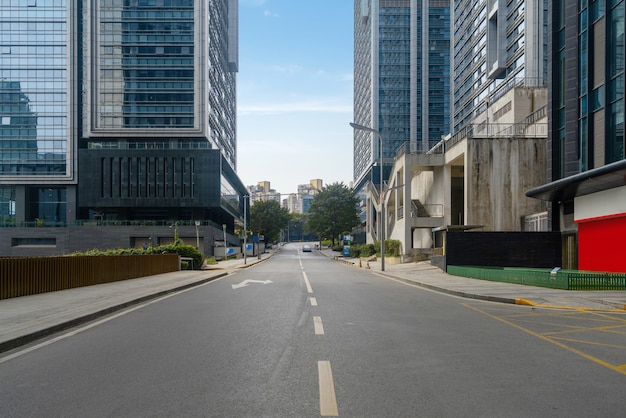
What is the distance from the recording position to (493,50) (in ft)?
242

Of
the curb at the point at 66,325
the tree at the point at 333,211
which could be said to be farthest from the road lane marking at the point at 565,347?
the tree at the point at 333,211

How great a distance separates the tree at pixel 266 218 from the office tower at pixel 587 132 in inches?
3289

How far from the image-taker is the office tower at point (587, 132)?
2191 cm

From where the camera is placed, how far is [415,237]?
49906mm

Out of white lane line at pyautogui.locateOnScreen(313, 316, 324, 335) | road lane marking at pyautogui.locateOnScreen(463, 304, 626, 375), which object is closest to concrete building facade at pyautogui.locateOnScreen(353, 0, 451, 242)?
road lane marking at pyautogui.locateOnScreen(463, 304, 626, 375)

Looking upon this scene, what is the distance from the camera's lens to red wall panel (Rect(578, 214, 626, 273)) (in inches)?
851

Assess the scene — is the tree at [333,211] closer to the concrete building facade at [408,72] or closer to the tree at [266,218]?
the tree at [266,218]

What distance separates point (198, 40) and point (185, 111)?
11584 mm

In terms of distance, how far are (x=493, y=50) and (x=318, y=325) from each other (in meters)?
74.3

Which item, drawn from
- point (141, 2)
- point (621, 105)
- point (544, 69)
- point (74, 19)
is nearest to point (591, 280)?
point (621, 105)

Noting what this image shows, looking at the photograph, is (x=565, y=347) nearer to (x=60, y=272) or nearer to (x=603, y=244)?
(x=60, y=272)

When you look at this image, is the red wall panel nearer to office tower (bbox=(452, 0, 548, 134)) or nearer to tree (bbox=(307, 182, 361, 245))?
office tower (bbox=(452, 0, 548, 134))

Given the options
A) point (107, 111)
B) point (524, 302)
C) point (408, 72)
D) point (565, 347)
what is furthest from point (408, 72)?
point (565, 347)

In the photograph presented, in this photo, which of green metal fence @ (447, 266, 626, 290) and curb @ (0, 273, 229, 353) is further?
green metal fence @ (447, 266, 626, 290)
